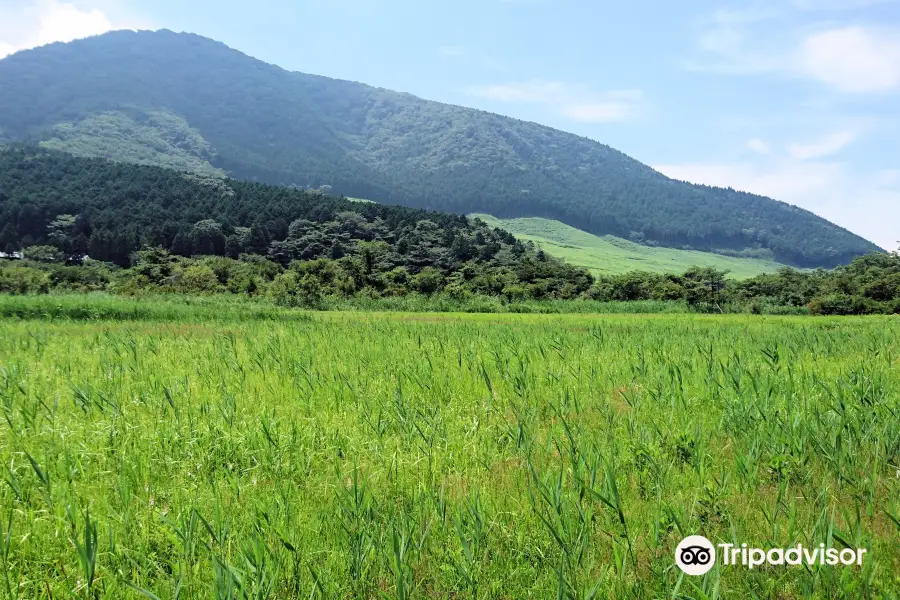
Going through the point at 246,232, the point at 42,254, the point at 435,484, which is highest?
the point at 246,232

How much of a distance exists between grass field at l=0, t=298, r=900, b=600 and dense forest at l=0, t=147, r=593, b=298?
145 feet

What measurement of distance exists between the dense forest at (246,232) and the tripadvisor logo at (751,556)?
47.0 m

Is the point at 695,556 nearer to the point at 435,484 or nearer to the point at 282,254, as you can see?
the point at 435,484

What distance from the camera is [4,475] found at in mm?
3195

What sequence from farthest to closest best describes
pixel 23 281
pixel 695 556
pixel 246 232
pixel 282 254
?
pixel 246 232
pixel 282 254
pixel 23 281
pixel 695 556

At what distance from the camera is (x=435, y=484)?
331cm

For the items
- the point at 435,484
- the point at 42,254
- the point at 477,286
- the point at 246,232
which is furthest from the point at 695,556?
the point at 42,254

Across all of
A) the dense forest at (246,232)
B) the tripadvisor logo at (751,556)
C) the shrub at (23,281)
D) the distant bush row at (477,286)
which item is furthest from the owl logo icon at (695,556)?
the shrub at (23,281)

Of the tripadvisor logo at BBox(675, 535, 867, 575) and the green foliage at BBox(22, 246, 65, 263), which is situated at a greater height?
the tripadvisor logo at BBox(675, 535, 867, 575)

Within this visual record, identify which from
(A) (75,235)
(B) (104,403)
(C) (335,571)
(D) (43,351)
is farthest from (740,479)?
(A) (75,235)

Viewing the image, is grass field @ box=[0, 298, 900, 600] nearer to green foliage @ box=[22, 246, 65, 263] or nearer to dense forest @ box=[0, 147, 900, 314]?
dense forest @ box=[0, 147, 900, 314]

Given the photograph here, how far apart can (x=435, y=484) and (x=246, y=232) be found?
7953 centimetres

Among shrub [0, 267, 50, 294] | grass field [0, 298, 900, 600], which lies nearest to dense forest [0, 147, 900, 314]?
shrub [0, 267, 50, 294]

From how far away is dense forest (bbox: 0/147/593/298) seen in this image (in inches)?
2095
